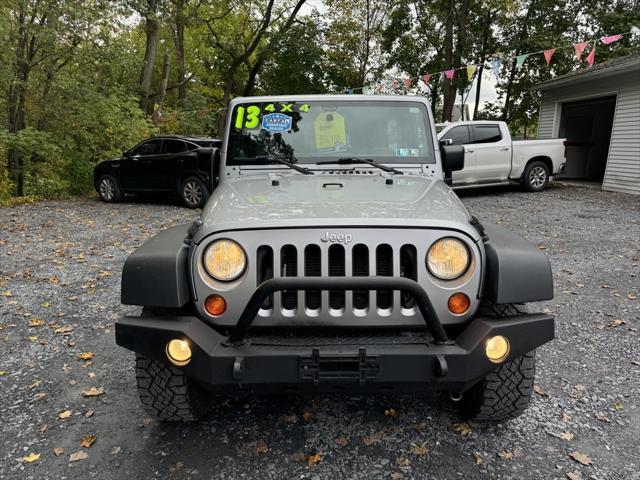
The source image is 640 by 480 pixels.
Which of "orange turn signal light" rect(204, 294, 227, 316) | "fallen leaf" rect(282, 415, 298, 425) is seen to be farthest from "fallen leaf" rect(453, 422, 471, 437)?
"orange turn signal light" rect(204, 294, 227, 316)

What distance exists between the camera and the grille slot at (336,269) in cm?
214

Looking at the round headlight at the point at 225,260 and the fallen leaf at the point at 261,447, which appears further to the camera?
the fallen leaf at the point at 261,447

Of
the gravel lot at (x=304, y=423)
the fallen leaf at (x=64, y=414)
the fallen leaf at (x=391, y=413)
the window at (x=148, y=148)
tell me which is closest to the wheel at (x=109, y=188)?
the window at (x=148, y=148)

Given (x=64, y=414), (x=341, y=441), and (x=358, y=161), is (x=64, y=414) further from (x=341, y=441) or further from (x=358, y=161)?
(x=358, y=161)

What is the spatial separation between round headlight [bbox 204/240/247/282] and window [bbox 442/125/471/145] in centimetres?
995

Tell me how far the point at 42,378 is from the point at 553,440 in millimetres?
3193

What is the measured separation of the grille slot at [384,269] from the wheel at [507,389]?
1.48 feet

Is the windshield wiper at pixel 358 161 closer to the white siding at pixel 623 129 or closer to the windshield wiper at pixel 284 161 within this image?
the windshield wiper at pixel 284 161

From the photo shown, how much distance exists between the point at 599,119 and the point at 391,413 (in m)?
16.6

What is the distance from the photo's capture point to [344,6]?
1055 inches

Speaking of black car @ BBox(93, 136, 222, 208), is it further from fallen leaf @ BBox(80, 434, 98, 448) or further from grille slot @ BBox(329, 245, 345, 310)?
grille slot @ BBox(329, 245, 345, 310)

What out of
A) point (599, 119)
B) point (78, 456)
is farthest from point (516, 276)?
point (599, 119)

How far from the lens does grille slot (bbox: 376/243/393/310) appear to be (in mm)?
2143

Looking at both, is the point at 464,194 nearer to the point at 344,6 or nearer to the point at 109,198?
the point at 109,198
